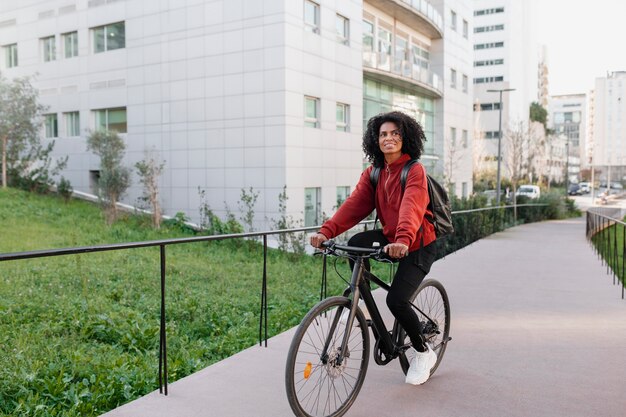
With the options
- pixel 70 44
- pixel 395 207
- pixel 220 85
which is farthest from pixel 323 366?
pixel 70 44

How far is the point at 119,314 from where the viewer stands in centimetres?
774

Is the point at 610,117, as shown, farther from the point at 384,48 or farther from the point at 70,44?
the point at 70,44

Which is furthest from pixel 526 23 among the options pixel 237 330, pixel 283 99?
pixel 237 330

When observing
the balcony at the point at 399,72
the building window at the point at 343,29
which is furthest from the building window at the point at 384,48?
the building window at the point at 343,29

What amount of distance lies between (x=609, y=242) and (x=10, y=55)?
102 ft

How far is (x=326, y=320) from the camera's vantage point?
361 cm

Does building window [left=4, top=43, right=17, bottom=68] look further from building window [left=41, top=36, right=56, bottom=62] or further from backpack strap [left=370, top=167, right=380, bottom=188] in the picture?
backpack strap [left=370, top=167, right=380, bottom=188]

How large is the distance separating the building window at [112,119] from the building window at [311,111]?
8.95 m

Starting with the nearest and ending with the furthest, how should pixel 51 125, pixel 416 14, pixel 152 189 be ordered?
1. pixel 152 189
2. pixel 51 125
3. pixel 416 14

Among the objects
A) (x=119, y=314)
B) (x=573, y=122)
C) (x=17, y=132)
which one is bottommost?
(x=119, y=314)

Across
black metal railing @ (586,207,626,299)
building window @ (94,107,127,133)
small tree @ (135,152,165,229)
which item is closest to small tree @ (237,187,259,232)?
small tree @ (135,152,165,229)

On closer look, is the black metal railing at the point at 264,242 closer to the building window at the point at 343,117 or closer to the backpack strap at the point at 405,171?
the backpack strap at the point at 405,171

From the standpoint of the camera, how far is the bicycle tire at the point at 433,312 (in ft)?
14.8

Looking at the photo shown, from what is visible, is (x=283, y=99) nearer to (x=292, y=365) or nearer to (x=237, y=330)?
(x=237, y=330)
